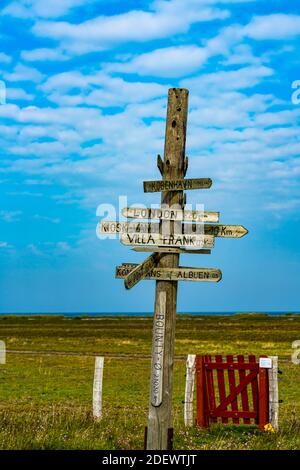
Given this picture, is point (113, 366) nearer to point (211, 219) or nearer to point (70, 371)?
point (70, 371)

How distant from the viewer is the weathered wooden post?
368 inches

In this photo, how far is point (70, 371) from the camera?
108 ft

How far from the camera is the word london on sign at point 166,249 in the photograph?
30.4 ft

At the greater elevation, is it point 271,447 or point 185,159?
point 185,159

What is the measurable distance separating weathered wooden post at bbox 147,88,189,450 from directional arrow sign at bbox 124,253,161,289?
101 millimetres

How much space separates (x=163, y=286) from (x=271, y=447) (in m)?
3.93

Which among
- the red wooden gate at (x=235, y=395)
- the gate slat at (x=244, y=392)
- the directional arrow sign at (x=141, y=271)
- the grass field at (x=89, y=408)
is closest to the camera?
the directional arrow sign at (x=141, y=271)

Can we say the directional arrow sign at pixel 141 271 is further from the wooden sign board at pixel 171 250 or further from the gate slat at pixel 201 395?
the gate slat at pixel 201 395

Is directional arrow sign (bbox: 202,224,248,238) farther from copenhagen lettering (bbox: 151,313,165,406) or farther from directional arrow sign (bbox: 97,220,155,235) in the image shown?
copenhagen lettering (bbox: 151,313,165,406)

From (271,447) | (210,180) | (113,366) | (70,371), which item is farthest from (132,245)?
(113,366)

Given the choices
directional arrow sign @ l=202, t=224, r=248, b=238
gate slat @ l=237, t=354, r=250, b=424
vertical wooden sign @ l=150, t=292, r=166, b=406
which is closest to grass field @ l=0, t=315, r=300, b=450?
gate slat @ l=237, t=354, r=250, b=424

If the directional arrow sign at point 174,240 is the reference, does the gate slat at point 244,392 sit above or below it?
below

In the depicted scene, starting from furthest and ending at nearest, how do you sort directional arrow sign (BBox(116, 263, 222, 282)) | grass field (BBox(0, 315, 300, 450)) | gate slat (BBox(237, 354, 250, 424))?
gate slat (BBox(237, 354, 250, 424))
grass field (BBox(0, 315, 300, 450))
directional arrow sign (BBox(116, 263, 222, 282))

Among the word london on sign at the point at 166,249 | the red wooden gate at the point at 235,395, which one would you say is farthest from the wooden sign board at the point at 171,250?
the red wooden gate at the point at 235,395
